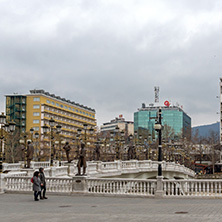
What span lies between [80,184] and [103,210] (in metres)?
6.64

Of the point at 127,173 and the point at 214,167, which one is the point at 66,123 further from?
the point at 127,173

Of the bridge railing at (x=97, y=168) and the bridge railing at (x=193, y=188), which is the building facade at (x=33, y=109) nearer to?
the bridge railing at (x=97, y=168)

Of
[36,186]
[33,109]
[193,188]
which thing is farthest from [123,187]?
[33,109]

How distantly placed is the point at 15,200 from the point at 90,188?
4.63 metres

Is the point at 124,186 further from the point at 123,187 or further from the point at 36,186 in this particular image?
the point at 36,186

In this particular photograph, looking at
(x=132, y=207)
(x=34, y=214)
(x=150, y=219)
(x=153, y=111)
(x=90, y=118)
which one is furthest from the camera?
(x=153, y=111)

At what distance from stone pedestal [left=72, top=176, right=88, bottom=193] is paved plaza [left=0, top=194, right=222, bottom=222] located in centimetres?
193

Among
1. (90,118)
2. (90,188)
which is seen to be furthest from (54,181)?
(90,118)

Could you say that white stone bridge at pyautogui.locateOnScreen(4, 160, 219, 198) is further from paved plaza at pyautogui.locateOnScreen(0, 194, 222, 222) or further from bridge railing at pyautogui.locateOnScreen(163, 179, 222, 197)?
paved plaza at pyautogui.locateOnScreen(0, 194, 222, 222)

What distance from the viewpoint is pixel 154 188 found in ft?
70.0

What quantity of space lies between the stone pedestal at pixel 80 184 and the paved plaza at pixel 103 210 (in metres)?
1.93

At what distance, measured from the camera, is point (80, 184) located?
22406 mm

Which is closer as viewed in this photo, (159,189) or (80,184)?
(159,189)

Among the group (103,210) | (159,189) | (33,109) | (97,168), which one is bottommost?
(103,210)
